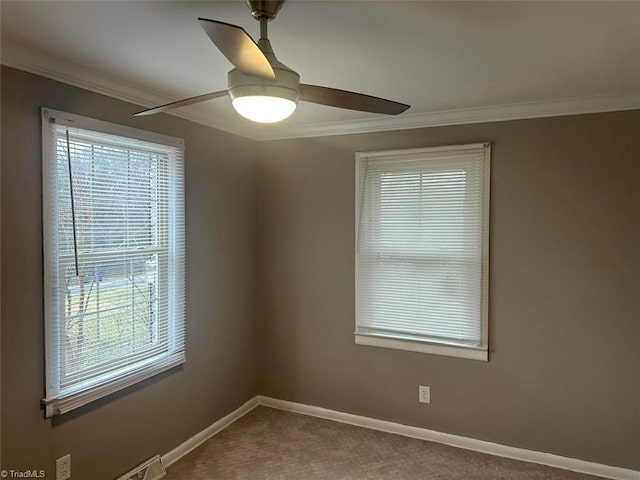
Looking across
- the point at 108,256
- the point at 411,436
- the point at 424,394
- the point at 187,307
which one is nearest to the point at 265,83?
the point at 108,256

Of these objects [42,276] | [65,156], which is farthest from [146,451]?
[65,156]

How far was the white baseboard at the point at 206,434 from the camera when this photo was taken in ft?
9.12

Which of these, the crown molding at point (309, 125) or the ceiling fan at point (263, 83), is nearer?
the ceiling fan at point (263, 83)

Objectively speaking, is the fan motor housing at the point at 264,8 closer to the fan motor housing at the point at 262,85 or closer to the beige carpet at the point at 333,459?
the fan motor housing at the point at 262,85

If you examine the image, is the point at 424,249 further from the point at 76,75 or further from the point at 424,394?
the point at 76,75

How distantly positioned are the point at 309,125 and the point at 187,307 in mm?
1644

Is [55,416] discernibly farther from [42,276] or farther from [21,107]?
[21,107]

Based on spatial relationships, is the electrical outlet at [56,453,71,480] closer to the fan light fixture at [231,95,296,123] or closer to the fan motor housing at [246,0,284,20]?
the fan light fixture at [231,95,296,123]

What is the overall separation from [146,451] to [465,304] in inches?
89.4

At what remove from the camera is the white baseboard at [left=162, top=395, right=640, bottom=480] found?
2.69 metres

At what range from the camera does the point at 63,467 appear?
7.00ft

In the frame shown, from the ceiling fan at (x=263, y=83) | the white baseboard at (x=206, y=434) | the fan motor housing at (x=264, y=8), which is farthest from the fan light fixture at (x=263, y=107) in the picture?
the white baseboard at (x=206, y=434)

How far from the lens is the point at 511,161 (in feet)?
9.29

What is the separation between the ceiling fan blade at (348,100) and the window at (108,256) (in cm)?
129
